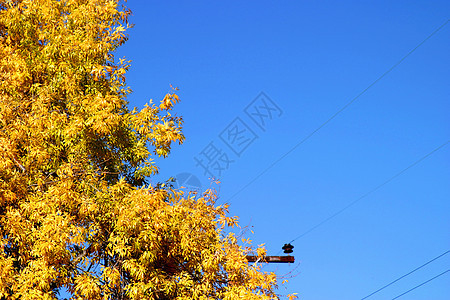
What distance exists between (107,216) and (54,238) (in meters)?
1.06

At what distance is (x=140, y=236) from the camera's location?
8281 millimetres

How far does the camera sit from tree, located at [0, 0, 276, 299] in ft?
27.2

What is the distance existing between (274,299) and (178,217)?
2215 millimetres

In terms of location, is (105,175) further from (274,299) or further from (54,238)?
(274,299)

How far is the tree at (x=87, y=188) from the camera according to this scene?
8281 millimetres

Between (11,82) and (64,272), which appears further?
(11,82)

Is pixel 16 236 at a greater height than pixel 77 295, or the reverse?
pixel 16 236

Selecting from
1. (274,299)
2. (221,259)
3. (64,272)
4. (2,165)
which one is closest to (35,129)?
(2,165)

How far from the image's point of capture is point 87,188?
29.1 feet

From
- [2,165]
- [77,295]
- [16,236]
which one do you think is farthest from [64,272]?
[2,165]

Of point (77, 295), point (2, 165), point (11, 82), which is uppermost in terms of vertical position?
point (11, 82)

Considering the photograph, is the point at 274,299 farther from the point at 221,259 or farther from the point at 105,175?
the point at 105,175

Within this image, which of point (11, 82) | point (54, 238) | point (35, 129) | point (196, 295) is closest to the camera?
point (54, 238)

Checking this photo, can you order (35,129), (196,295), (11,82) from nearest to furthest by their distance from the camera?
(196,295) < (35,129) < (11,82)
